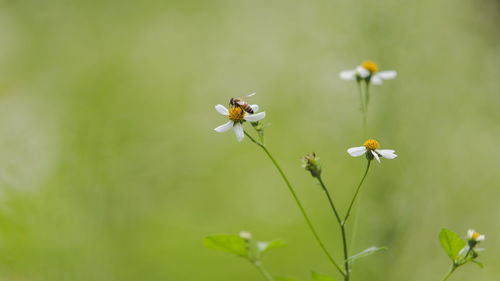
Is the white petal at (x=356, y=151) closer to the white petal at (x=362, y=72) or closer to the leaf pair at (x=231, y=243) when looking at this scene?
the leaf pair at (x=231, y=243)

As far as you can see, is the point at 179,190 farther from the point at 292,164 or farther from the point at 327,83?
the point at 327,83

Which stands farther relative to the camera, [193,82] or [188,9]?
[188,9]

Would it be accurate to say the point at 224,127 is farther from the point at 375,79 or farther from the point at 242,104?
the point at 375,79

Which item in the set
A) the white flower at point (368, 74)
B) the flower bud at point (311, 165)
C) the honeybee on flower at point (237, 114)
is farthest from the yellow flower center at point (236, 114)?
the white flower at point (368, 74)

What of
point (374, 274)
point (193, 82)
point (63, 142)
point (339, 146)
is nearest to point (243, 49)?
point (193, 82)

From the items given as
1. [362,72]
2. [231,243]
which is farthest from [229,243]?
[362,72]

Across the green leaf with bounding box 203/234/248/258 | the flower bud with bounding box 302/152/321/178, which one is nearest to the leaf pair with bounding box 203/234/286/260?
the green leaf with bounding box 203/234/248/258
